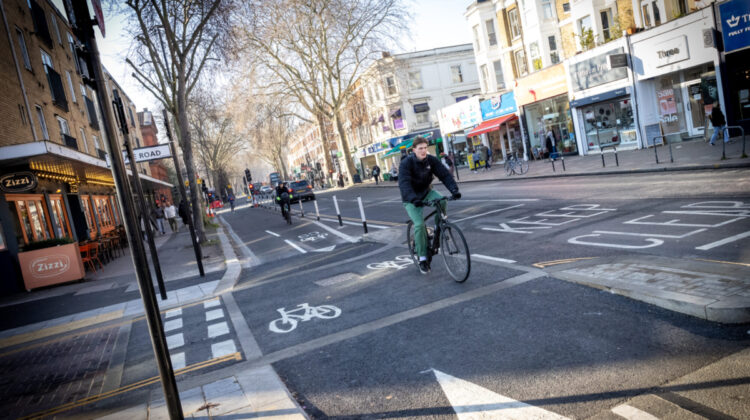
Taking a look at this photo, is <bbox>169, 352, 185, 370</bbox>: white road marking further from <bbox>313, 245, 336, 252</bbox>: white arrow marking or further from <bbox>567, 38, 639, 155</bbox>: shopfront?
<bbox>567, 38, 639, 155</bbox>: shopfront

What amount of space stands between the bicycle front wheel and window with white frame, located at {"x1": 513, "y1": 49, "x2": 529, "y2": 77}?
28.8m

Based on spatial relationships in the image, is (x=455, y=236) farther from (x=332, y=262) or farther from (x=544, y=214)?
(x=544, y=214)

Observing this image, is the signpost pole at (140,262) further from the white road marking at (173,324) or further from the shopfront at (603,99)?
the shopfront at (603,99)

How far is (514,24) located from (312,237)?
25358mm

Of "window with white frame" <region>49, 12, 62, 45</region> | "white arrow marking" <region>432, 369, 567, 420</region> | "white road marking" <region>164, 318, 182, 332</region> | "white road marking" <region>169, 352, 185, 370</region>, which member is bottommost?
"white arrow marking" <region>432, 369, 567, 420</region>

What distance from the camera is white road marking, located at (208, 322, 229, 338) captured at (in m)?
6.00

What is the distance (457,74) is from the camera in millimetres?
49594

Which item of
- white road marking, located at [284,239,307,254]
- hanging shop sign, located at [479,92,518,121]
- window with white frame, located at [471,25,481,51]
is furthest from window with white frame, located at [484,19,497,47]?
white road marking, located at [284,239,307,254]

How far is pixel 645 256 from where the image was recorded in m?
5.77

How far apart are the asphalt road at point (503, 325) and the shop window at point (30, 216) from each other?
9.98 m

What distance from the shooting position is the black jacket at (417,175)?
6531 mm

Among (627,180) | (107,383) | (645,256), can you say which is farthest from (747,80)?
(107,383)

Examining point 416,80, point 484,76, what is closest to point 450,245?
point 484,76

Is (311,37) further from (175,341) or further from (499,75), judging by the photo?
(175,341)
